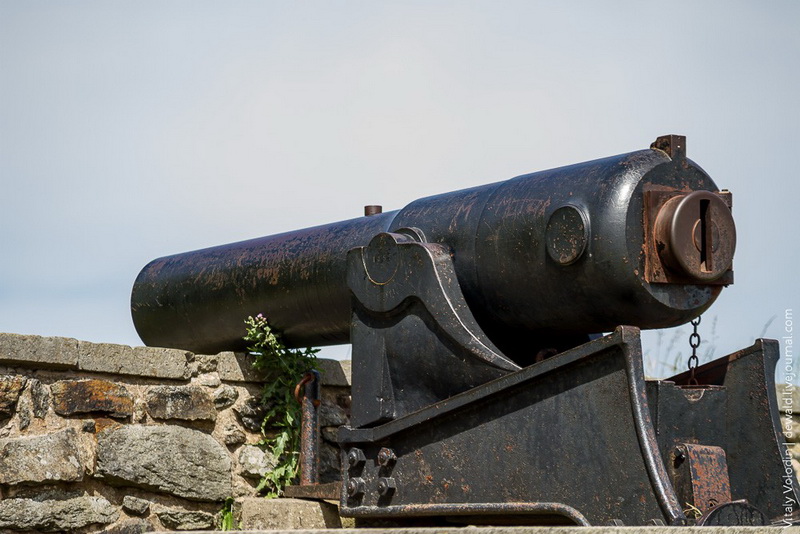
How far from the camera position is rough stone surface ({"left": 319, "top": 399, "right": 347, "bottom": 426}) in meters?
5.79

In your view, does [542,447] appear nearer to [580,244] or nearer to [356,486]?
[580,244]

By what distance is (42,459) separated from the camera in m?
4.83

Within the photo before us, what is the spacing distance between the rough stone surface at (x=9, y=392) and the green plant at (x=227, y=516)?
1054 millimetres

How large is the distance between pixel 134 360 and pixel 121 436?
1.10 ft

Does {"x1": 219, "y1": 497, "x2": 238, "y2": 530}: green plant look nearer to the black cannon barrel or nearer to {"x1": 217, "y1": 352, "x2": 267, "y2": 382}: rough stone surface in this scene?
{"x1": 217, "y1": 352, "x2": 267, "y2": 382}: rough stone surface

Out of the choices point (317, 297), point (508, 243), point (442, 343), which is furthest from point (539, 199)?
point (317, 297)

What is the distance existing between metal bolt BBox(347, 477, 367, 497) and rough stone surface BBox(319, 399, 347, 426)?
4.17 feet

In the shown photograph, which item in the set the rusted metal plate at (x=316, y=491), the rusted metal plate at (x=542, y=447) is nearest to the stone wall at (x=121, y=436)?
the rusted metal plate at (x=316, y=491)

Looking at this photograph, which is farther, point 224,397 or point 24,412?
point 224,397

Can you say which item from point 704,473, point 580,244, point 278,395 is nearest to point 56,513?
point 278,395

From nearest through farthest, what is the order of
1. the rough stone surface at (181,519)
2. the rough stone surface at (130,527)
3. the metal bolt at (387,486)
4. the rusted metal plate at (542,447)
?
→ the rusted metal plate at (542,447), the metal bolt at (387,486), the rough stone surface at (130,527), the rough stone surface at (181,519)

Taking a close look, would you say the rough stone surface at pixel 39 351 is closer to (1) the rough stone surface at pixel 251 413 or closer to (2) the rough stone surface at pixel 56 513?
(2) the rough stone surface at pixel 56 513

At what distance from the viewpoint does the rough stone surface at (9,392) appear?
478 centimetres

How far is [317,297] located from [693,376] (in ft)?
5.49
